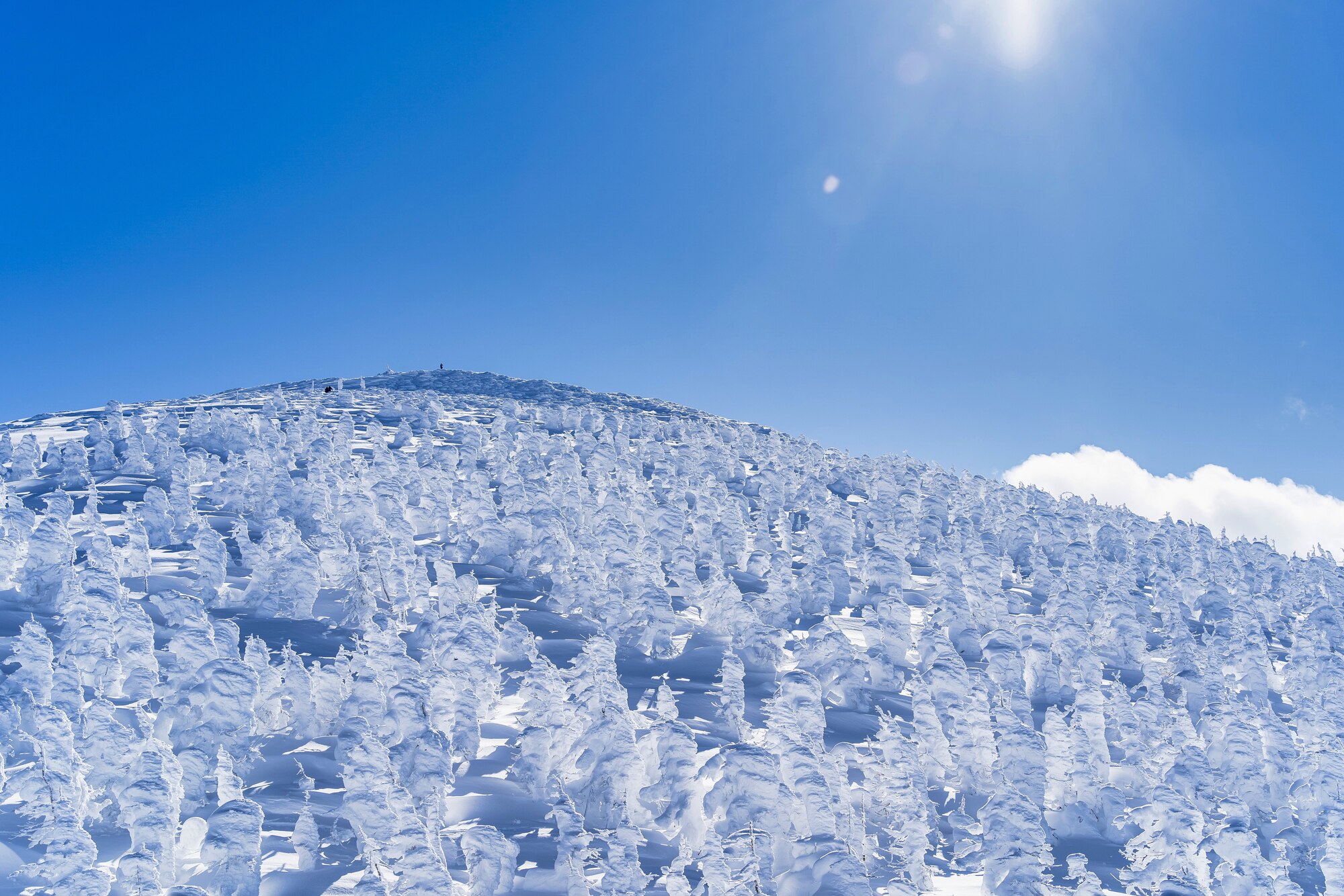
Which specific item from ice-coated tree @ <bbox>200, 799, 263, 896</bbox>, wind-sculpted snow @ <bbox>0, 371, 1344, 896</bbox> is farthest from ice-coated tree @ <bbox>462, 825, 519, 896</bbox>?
ice-coated tree @ <bbox>200, 799, 263, 896</bbox>

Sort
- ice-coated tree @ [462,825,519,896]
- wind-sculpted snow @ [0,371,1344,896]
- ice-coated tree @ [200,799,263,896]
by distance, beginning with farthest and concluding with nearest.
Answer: wind-sculpted snow @ [0,371,1344,896]
ice-coated tree @ [462,825,519,896]
ice-coated tree @ [200,799,263,896]

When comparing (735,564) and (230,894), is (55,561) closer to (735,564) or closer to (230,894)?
(230,894)

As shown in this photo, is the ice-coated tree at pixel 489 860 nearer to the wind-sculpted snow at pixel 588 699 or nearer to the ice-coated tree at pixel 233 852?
the wind-sculpted snow at pixel 588 699

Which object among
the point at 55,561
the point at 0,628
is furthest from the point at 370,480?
the point at 0,628

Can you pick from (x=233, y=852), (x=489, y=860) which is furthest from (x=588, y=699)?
(x=233, y=852)

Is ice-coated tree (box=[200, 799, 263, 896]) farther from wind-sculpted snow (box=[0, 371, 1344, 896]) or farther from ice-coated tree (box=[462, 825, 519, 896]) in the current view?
ice-coated tree (box=[462, 825, 519, 896])

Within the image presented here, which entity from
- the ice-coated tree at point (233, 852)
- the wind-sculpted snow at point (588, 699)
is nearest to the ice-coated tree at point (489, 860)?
the wind-sculpted snow at point (588, 699)

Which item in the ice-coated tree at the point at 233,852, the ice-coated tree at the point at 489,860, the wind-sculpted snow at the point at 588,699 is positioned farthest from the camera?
the wind-sculpted snow at the point at 588,699

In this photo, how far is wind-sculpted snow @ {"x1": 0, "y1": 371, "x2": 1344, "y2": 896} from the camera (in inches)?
595

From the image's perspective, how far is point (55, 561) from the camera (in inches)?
958

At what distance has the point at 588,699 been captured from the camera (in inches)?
805

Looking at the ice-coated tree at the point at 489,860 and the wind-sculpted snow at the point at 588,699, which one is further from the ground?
the wind-sculpted snow at the point at 588,699

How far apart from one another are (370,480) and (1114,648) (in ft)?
131

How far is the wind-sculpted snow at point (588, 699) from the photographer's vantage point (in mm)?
15117
